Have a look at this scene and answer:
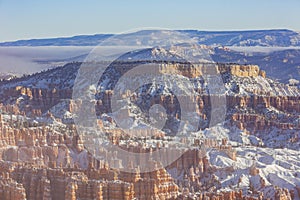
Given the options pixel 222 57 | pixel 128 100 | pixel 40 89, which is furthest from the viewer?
pixel 222 57

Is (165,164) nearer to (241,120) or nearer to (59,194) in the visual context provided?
(59,194)

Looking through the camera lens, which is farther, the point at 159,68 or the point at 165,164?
the point at 159,68

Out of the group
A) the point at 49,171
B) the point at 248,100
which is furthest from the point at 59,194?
the point at 248,100

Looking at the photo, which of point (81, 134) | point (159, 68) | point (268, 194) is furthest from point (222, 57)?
point (268, 194)

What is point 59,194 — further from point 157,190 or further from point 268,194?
point 268,194

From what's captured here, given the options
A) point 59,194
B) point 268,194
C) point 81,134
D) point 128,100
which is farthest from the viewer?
point 128,100

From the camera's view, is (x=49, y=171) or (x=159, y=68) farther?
(x=159, y=68)

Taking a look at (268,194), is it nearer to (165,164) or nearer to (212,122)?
(165,164)

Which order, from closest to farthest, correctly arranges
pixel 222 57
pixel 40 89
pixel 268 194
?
pixel 268 194, pixel 40 89, pixel 222 57

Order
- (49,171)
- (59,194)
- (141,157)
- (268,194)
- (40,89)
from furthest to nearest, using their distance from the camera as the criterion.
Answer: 1. (40,89)
2. (141,157)
3. (268,194)
4. (49,171)
5. (59,194)
